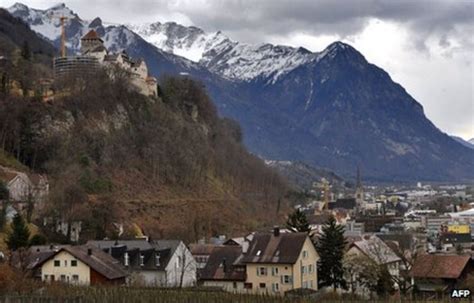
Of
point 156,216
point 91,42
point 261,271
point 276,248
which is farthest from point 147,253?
point 91,42

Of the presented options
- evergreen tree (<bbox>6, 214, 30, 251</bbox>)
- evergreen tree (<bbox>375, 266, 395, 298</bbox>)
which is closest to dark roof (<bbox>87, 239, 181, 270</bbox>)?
evergreen tree (<bbox>6, 214, 30, 251</bbox>)

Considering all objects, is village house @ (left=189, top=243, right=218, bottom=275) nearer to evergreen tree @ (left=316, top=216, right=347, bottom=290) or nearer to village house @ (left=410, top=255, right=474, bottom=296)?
evergreen tree @ (left=316, top=216, right=347, bottom=290)

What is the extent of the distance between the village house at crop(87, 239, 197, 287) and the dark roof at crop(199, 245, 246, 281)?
64.6 inches

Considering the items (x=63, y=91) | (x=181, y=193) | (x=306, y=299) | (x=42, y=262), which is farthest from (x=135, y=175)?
(x=306, y=299)

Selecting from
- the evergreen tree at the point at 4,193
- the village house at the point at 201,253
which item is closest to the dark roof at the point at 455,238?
the village house at the point at 201,253

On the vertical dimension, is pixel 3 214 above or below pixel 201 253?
above

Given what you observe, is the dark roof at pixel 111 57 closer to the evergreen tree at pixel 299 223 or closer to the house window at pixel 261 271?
the evergreen tree at pixel 299 223

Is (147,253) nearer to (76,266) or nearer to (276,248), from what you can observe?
(76,266)

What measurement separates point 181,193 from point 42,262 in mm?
51269

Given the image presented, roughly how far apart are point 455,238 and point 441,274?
207ft

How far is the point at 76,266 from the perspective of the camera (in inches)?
2202

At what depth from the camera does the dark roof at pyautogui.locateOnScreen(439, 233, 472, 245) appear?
366 feet

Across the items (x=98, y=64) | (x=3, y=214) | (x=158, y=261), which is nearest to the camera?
(x=158, y=261)

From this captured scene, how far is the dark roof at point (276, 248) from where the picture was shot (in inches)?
2238
